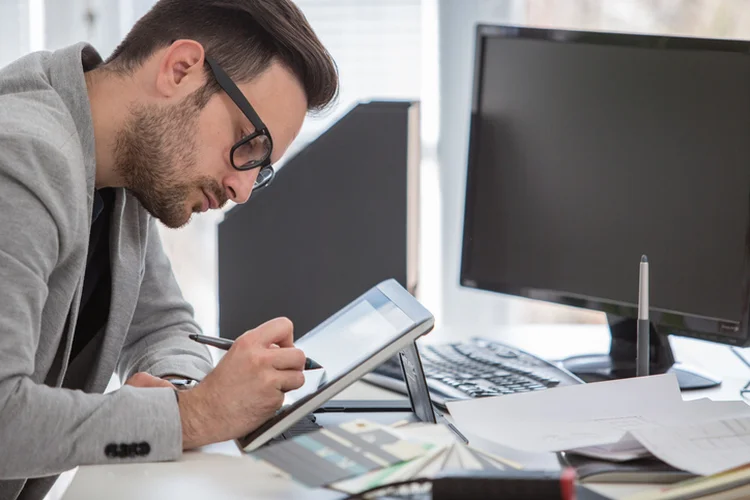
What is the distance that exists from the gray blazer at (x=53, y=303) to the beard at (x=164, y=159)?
3.1 inches

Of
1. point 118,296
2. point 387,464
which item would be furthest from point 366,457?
point 118,296

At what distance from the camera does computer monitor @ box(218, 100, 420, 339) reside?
57.7 inches

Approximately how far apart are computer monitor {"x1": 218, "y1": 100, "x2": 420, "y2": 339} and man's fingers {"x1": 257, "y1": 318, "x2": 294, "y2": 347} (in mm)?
481

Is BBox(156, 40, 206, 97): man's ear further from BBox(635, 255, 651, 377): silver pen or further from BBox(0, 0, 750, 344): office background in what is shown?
BBox(0, 0, 750, 344): office background

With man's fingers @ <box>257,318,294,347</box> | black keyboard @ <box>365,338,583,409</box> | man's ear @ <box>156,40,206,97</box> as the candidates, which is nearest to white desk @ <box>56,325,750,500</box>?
man's fingers @ <box>257,318,294,347</box>

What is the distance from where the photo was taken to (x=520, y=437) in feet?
3.06

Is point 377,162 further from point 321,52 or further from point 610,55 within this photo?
point 610,55

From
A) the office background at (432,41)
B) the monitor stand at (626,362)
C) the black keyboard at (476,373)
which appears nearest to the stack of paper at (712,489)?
the black keyboard at (476,373)

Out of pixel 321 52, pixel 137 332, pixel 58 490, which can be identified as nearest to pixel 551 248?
pixel 321 52

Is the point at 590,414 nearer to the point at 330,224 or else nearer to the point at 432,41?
the point at 330,224

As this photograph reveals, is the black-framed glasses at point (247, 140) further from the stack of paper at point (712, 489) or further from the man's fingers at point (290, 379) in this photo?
the stack of paper at point (712, 489)

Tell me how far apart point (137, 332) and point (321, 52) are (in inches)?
19.8

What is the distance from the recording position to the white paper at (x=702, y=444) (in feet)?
2.77

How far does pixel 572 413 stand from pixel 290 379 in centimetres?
31
